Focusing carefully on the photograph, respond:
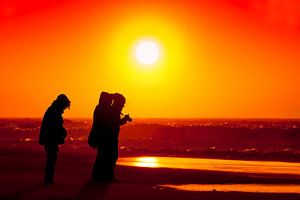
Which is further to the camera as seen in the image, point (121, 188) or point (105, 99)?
point (105, 99)

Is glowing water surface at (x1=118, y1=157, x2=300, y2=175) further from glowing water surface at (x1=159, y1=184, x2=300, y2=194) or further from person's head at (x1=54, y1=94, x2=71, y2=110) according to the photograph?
person's head at (x1=54, y1=94, x2=71, y2=110)

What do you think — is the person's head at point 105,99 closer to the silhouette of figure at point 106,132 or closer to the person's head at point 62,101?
the silhouette of figure at point 106,132

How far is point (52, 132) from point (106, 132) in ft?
6.23

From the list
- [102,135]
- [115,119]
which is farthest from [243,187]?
[102,135]

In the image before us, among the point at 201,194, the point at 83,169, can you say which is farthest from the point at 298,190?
the point at 83,169

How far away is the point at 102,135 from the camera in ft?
54.0

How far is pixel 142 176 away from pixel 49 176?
220 inches

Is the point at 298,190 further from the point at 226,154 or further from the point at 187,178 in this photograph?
the point at 226,154

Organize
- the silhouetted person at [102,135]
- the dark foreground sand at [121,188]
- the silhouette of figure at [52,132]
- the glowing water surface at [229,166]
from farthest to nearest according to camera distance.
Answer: the glowing water surface at [229,166], the silhouetted person at [102,135], the silhouette of figure at [52,132], the dark foreground sand at [121,188]

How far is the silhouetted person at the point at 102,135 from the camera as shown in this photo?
16.3 meters

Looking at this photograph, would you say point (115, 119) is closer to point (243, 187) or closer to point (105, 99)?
point (105, 99)

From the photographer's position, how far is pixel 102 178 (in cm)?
1628

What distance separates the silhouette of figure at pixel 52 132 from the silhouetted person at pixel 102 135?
138 cm

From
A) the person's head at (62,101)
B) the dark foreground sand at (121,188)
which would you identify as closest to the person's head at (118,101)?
the person's head at (62,101)
